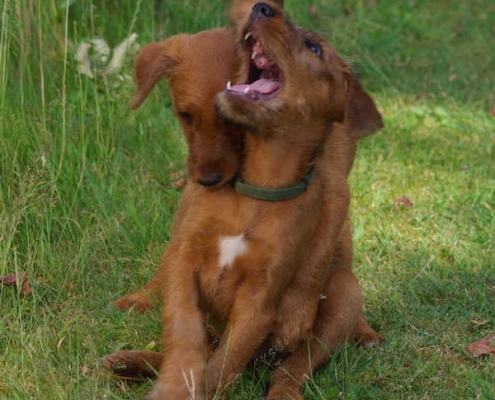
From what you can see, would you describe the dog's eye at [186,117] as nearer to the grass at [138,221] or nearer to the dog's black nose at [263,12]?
Result: the dog's black nose at [263,12]

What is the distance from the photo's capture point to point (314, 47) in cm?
362

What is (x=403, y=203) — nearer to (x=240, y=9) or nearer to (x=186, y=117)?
(x=240, y=9)

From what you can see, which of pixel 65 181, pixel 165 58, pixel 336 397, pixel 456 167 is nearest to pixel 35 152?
pixel 65 181

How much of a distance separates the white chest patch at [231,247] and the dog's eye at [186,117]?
0.42 m

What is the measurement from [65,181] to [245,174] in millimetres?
1478

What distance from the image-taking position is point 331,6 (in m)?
8.77

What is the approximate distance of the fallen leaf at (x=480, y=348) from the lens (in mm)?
4090

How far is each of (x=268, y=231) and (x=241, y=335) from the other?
37 cm

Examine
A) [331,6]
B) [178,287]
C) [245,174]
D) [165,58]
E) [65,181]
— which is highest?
[165,58]

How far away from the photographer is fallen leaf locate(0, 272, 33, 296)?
13.7ft

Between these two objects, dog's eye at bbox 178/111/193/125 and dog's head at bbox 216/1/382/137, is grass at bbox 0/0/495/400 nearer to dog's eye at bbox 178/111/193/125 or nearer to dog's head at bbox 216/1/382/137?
dog's head at bbox 216/1/382/137

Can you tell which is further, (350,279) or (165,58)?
(350,279)

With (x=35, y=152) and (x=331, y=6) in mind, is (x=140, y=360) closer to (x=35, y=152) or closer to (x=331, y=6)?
(x=35, y=152)

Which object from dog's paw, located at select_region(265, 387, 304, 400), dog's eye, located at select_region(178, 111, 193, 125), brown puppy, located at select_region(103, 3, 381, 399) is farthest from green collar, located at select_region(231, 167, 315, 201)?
dog's paw, located at select_region(265, 387, 304, 400)
